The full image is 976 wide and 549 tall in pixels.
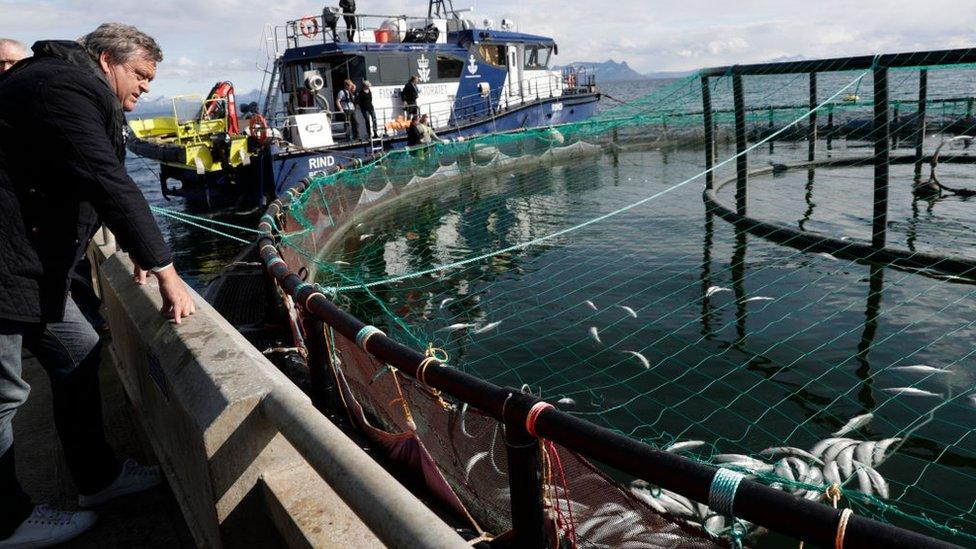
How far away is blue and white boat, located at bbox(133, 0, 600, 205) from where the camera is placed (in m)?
18.4

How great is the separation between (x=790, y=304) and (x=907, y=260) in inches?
64.4

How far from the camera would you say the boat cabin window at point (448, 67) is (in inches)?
936

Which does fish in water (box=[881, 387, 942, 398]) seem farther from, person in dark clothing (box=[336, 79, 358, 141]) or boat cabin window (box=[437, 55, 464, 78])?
boat cabin window (box=[437, 55, 464, 78])

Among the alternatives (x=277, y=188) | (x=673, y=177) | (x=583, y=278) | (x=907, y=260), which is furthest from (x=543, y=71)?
(x=907, y=260)

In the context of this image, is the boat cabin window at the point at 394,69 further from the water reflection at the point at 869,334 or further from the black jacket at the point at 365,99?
the water reflection at the point at 869,334

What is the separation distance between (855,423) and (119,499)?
570 centimetres

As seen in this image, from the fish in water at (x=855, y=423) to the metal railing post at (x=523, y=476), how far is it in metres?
4.14

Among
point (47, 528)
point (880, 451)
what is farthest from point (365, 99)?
point (47, 528)

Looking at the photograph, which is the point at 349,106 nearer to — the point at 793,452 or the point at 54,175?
the point at 793,452

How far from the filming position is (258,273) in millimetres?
8977

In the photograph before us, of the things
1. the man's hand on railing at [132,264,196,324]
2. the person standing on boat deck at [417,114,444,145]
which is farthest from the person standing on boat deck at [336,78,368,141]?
the man's hand on railing at [132,264,196,324]

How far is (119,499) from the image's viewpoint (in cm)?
355

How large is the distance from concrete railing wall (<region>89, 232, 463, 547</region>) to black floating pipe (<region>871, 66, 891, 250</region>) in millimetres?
8355

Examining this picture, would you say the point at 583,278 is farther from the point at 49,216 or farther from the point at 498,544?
the point at 49,216
